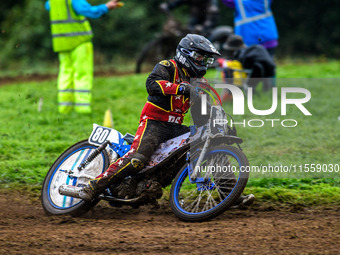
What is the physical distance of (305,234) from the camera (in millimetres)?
5570

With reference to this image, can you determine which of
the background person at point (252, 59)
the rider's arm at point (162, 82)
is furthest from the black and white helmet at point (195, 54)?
the background person at point (252, 59)

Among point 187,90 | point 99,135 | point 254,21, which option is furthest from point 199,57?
point 254,21

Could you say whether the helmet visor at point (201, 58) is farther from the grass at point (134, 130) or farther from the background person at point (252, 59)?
the background person at point (252, 59)

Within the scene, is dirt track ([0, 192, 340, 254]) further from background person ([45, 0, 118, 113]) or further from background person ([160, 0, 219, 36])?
background person ([160, 0, 219, 36])

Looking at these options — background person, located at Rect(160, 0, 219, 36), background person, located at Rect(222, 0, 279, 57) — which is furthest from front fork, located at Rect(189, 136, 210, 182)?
background person, located at Rect(160, 0, 219, 36)

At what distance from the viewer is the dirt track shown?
518 centimetres

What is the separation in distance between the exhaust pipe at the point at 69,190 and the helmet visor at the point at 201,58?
1.99m

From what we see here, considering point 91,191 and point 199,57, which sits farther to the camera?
point 91,191

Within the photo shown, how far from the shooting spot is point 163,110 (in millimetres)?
6336

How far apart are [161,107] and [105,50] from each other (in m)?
21.7

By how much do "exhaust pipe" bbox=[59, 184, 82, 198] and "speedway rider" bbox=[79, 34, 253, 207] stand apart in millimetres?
Answer: 166

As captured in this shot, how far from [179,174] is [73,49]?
6744 millimetres

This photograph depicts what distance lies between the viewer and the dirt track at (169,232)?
5.18 m

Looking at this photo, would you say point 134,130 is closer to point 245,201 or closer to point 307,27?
point 245,201
